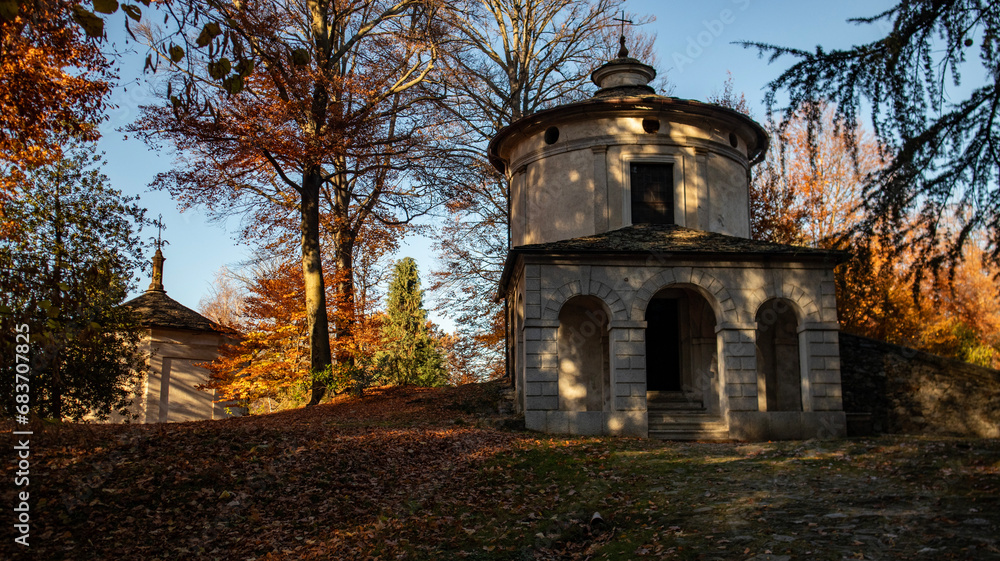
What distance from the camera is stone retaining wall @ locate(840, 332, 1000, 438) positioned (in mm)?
16125

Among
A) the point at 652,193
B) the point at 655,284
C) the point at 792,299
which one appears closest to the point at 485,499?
the point at 655,284

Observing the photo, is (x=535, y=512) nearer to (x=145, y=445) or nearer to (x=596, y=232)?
(x=145, y=445)

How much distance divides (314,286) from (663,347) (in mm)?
9906

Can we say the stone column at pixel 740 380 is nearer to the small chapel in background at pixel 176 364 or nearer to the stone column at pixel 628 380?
the stone column at pixel 628 380

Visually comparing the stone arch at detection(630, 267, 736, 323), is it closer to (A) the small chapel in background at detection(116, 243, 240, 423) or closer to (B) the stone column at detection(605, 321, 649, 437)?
(B) the stone column at detection(605, 321, 649, 437)

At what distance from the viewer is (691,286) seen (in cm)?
1585

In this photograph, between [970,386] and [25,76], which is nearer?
[25,76]

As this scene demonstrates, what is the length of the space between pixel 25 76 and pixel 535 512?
11.5 meters

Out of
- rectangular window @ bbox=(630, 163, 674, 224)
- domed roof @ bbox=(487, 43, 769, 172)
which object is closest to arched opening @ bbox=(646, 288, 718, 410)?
rectangular window @ bbox=(630, 163, 674, 224)

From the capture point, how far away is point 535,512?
9.00 meters

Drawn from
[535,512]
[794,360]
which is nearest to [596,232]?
[794,360]

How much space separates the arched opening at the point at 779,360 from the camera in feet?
56.1

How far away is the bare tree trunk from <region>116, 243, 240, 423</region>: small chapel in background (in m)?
4.59

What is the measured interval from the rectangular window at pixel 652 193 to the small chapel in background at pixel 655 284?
0.08 ft
